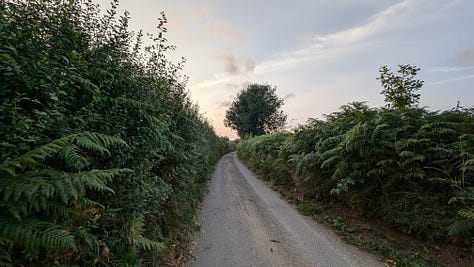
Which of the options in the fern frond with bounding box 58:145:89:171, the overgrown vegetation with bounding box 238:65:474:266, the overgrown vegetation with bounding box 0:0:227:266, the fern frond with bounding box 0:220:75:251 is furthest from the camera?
the overgrown vegetation with bounding box 238:65:474:266

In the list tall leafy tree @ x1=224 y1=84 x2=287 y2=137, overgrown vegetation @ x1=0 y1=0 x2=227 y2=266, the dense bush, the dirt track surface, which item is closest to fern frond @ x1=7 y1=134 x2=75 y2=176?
overgrown vegetation @ x1=0 y1=0 x2=227 y2=266

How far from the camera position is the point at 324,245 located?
443 cm

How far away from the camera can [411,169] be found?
4.30 m

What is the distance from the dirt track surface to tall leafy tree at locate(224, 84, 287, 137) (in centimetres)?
3072

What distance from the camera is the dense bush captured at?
3781 millimetres

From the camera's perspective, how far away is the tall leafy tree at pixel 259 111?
37.9 meters

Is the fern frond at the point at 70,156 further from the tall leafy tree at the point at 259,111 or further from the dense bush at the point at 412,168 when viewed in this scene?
the tall leafy tree at the point at 259,111

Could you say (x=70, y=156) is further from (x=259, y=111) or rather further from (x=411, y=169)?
(x=259, y=111)

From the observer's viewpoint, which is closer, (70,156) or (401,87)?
(70,156)

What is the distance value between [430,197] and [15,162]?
218 inches

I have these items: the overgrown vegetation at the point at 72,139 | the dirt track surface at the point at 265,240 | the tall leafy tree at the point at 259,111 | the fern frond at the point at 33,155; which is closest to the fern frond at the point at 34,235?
the overgrown vegetation at the point at 72,139

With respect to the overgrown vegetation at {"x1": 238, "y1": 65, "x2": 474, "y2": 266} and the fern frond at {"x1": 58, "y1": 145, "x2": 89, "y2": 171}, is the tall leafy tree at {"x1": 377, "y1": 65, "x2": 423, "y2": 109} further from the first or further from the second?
the fern frond at {"x1": 58, "y1": 145, "x2": 89, "y2": 171}

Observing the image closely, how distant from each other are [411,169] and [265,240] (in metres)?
3.12

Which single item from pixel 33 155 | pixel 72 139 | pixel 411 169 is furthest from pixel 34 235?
pixel 411 169
